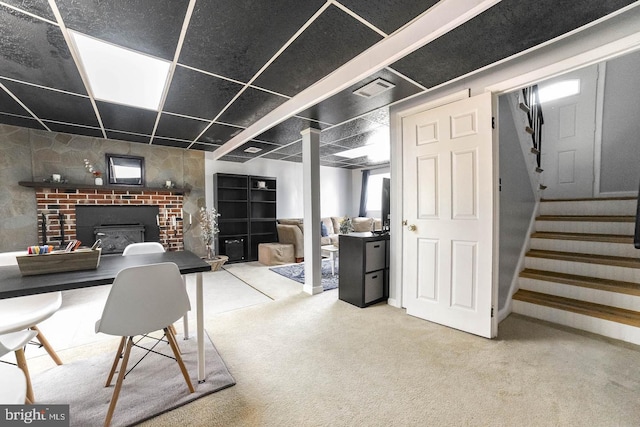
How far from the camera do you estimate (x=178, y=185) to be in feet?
16.6

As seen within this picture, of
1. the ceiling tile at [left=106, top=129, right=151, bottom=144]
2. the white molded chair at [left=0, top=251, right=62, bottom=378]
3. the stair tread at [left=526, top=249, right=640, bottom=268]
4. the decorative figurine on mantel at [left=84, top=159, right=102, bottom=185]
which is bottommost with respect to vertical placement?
the white molded chair at [left=0, top=251, right=62, bottom=378]

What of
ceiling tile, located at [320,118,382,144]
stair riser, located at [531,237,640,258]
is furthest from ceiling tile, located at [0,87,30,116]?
stair riser, located at [531,237,640,258]

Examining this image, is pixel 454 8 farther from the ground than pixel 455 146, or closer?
farther from the ground

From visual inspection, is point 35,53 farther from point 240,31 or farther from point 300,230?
point 300,230

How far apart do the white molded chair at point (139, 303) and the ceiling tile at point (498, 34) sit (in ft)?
7.15

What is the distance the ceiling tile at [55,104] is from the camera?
2.59 metres

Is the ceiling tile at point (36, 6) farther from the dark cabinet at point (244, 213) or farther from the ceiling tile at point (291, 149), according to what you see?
the dark cabinet at point (244, 213)

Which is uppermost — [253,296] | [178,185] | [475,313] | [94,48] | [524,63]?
[94,48]

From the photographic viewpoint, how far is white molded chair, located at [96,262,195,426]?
1.34 meters

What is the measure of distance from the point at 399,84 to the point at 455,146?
764mm

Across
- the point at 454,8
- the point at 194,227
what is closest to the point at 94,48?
the point at 454,8

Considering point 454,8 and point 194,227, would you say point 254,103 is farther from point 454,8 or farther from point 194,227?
point 194,227

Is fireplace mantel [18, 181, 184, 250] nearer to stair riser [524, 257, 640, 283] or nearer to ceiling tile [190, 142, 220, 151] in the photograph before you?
ceiling tile [190, 142, 220, 151]

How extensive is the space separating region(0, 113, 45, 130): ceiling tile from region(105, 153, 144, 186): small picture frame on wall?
35.0 inches
